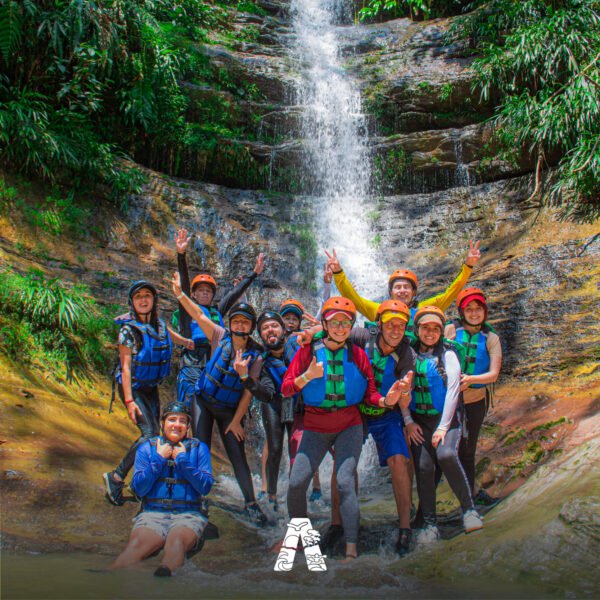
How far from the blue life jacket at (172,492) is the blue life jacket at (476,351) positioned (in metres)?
2.31

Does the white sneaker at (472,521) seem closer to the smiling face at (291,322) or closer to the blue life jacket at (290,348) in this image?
the blue life jacket at (290,348)

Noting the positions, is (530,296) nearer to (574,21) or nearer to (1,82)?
(574,21)

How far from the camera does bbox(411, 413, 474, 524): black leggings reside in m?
4.05

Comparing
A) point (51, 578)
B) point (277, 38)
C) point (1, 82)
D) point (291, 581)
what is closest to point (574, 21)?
point (277, 38)

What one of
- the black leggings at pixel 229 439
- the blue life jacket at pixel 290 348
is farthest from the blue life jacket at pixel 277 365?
the black leggings at pixel 229 439

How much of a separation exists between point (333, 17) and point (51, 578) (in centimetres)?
1795

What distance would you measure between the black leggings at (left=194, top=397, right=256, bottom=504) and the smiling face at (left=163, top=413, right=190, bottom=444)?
84 centimetres

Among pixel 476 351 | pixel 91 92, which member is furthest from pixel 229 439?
pixel 91 92

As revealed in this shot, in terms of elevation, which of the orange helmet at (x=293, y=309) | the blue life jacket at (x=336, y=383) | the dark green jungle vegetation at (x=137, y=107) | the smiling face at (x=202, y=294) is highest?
the dark green jungle vegetation at (x=137, y=107)

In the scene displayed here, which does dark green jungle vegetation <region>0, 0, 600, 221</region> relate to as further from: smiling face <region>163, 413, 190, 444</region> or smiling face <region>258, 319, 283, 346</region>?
smiling face <region>163, 413, 190, 444</region>

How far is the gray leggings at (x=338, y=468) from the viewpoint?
375 cm

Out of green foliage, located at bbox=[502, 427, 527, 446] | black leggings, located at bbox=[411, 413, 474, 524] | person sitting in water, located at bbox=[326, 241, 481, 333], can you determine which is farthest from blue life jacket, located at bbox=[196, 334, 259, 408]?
green foliage, located at bbox=[502, 427, 527, 446]

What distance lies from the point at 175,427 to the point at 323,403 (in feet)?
3.36

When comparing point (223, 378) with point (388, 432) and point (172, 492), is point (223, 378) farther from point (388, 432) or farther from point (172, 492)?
point (388, 432)
